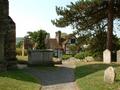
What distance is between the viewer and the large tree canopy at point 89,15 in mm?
45000

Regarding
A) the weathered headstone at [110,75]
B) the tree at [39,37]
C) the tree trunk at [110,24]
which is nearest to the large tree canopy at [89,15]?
the tree trunk at [110,24]

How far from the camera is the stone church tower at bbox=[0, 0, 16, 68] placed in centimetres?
2906

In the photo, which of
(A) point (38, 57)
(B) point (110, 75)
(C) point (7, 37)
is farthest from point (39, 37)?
(B) point (110, 75)

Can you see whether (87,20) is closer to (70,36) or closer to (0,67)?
(70,36)

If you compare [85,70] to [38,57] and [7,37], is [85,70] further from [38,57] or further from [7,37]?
[7,37]

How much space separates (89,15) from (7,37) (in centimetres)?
1651

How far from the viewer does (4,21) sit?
29422mm

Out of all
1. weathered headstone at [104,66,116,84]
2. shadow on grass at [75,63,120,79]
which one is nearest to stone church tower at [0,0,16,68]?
shadow on grass at [75,63,120,79]

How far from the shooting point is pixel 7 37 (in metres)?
32.6

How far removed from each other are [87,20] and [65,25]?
2894 mm

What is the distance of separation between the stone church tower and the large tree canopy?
13.8 m

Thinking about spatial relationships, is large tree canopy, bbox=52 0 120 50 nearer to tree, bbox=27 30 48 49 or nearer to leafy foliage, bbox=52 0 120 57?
leafy foliage, bbox=52 0 120 57

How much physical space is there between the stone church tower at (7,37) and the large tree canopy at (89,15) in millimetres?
13800

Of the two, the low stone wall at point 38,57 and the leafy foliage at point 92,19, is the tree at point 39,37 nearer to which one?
the leafy foliage at point 92,19
